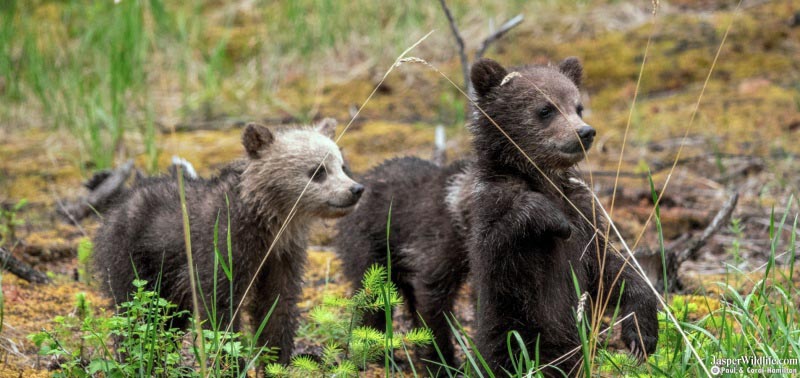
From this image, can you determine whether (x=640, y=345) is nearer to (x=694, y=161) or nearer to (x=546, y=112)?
(x=546, y=112)

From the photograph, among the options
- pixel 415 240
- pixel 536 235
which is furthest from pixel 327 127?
pixel 536 235

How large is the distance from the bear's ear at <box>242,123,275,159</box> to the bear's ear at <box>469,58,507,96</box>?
4.34ft

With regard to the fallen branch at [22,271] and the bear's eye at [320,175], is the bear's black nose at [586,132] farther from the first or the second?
the fallen branch at [22,271]

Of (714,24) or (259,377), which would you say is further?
(714,24)

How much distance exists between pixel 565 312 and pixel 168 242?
86.5 inches

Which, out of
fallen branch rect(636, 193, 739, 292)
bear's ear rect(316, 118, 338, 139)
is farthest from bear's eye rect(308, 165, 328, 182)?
fallen branch rect(636, 193, 739, 292)

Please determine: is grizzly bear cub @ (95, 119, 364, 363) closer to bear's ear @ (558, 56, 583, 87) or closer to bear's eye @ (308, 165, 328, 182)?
bear's eye @ (308, 165, 328, 182)

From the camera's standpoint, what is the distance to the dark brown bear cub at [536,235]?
391cm

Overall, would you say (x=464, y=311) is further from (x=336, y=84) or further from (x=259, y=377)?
(x=336, y=84)

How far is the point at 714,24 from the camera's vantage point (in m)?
10.9

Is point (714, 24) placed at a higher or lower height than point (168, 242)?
lower

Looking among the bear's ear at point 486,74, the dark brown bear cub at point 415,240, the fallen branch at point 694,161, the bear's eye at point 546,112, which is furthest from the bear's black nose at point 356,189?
the fallen branch at point 694,161

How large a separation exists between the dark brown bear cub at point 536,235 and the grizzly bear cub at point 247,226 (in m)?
0.97

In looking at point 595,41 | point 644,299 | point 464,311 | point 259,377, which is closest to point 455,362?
point 464,311
